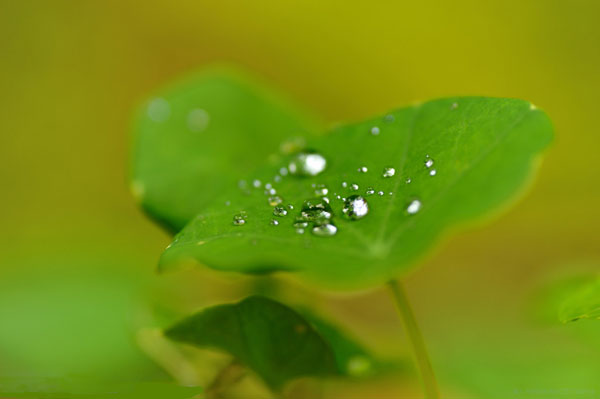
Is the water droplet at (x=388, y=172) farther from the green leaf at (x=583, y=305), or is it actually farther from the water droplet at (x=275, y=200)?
the green leaf at (x=583, y=305)

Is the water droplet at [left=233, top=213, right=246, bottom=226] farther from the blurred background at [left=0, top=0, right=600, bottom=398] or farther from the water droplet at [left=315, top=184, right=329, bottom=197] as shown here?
the blurred background at [left=0, top=0, right=600, bottom=398]

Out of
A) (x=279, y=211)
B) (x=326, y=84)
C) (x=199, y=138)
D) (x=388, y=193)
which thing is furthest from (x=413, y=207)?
(x=326, y=84)

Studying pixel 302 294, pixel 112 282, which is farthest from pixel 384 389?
pixel 112 282

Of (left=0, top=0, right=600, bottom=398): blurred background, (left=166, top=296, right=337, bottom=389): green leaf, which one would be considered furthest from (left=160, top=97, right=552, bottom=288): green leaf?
(left=0, top=0, right=600, bottom=398): blurred background

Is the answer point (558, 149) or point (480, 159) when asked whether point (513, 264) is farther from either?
point (480, 159)

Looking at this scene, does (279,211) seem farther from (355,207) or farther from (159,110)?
(159,110)

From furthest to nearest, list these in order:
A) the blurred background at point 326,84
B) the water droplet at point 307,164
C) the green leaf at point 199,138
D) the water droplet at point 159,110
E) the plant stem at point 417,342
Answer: the blurred background at point 326,84 < the water droplet at point 159,110 < the green leaf at point 199,138 < the water droplet at point 307,164 < the plant stem at point 417,342

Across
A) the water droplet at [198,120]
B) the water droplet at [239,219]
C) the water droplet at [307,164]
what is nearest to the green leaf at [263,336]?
the water droplet at [239,219]
